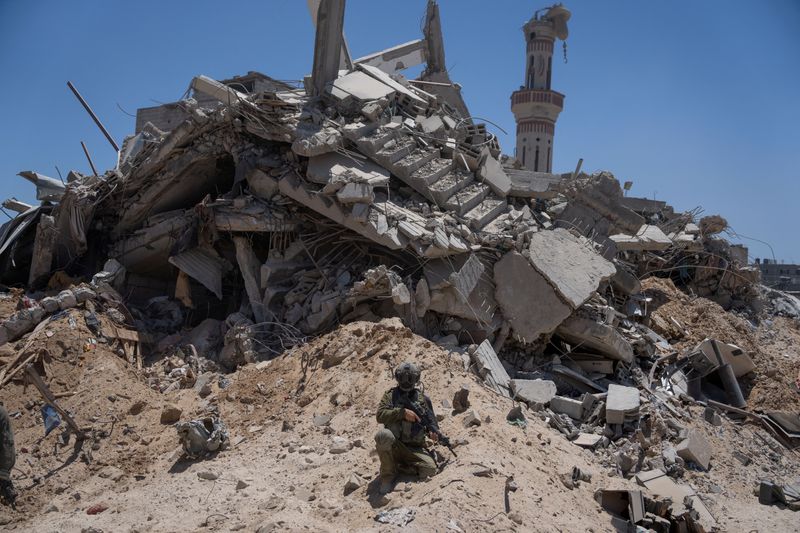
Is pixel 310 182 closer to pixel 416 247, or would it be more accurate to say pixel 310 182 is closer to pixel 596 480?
pixel 416 247

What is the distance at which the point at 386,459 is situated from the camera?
5.81m

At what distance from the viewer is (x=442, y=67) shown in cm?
1695

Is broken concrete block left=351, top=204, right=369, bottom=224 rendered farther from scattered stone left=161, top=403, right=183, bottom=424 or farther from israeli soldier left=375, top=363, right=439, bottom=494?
israeli soldier left=375, top=363, right=439, bottom=494

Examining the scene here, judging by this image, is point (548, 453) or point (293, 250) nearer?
point (548, 453)

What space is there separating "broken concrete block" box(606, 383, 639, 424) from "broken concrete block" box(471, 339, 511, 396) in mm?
1169

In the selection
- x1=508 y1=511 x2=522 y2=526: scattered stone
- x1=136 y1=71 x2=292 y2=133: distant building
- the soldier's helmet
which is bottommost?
x1=508 y1=511 x2=522 y2=526: scattered stone

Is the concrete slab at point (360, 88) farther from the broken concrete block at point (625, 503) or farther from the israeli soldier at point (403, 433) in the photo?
the broken concrete block at point (625, 503)

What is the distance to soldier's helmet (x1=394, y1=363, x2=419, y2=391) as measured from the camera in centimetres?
584

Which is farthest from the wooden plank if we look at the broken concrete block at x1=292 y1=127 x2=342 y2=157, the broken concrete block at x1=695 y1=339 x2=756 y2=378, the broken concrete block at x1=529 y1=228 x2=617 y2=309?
the broken concrete block at x1=695 y1=339 x2=756 y2=378

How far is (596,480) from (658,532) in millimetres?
777

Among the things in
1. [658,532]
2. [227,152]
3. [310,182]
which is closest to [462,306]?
[310,182]

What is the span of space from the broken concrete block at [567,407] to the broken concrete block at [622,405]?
306 mm

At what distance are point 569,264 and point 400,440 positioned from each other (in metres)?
4.63

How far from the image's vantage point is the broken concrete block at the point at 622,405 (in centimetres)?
812
